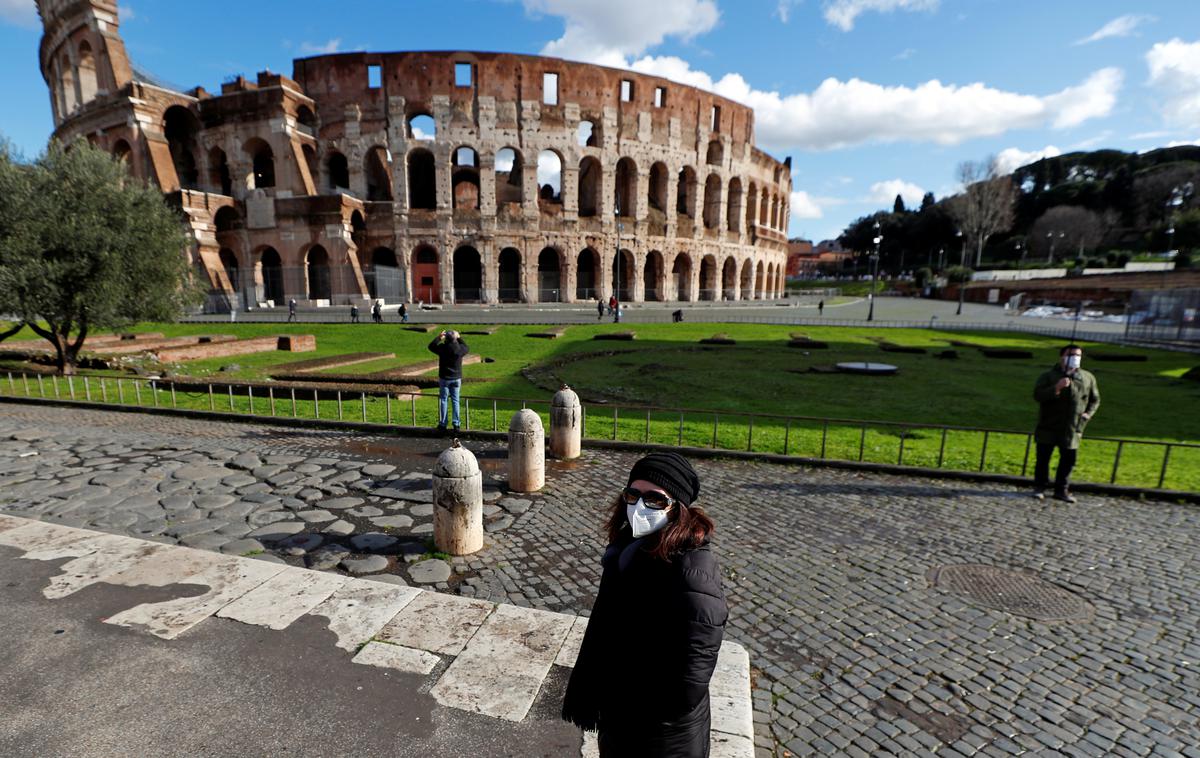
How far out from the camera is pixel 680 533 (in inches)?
80.0

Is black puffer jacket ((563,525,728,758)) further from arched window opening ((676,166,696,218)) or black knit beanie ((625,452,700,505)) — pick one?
arched window opening ((676,166,696,218))

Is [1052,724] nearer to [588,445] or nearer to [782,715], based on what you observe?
[782,715]

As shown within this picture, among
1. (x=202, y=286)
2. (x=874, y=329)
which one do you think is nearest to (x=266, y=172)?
(x=202, y=286)

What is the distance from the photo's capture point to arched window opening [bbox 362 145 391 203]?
4256 centimetres

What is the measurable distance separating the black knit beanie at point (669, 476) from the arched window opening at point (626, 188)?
149 ft

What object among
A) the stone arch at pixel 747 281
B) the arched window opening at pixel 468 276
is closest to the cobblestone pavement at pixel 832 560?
the arched window opening at pixel 468 276

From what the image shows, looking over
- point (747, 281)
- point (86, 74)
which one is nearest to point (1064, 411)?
point (747, 281)

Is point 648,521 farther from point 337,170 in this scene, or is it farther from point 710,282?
point 710,282

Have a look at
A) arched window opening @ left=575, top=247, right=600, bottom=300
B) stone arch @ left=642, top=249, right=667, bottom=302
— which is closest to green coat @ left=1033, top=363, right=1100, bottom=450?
arched window opening @ left=575, top=247, right=600, bottom=300

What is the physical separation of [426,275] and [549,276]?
1000 centimetres

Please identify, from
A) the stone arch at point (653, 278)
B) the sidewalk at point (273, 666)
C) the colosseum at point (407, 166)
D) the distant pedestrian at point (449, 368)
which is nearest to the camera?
the sidewalk at point (273, 666)

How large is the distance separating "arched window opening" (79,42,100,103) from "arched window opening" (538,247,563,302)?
3392cm

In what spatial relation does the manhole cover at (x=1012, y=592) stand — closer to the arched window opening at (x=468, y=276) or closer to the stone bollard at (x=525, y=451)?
the stone bollard at (x=525, y=451)

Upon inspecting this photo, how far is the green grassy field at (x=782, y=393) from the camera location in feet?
30.2
